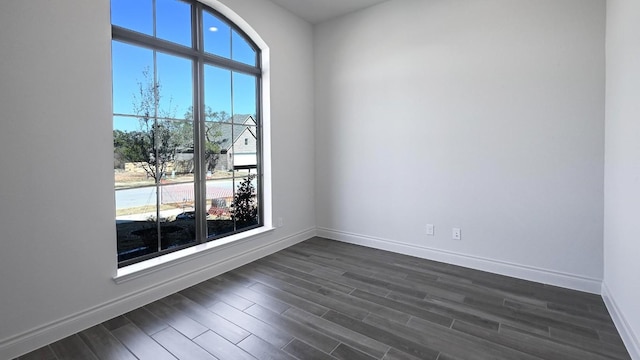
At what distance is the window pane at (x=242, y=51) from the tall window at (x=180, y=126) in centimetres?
1

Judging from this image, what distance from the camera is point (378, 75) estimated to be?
12.3 ft

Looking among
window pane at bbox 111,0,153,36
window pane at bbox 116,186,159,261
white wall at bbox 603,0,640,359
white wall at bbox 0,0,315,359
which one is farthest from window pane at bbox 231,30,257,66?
white wall at bbox 603,0,640,359

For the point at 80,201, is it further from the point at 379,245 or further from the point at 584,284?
the point at 584,284

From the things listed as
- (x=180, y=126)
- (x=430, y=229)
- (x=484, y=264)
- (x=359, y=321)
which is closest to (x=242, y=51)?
(x=180, y=126)

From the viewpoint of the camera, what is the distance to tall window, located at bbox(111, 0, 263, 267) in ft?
8.39

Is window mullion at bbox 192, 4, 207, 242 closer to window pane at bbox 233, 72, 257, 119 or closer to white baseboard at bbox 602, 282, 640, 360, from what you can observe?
window pane at bbox 233, 72, 257, 119

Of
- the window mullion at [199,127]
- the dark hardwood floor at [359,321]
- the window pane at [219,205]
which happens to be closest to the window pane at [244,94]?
the window mullion at [199,127]

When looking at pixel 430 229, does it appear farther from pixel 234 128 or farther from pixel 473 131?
pixel 234 128

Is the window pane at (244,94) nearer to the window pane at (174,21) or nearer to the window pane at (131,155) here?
the window pane at (174,21)

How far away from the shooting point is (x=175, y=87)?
9.44ft

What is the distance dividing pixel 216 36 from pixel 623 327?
4.20 metres

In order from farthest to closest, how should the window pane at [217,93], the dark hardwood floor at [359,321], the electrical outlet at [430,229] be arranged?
1. the electrical outlet at [430,229]
2. the window pane at [217,93]
3. the dark hardwood floor at [359,321]

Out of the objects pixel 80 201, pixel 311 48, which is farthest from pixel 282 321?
pixel 311 48

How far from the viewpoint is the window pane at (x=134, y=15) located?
246cm
